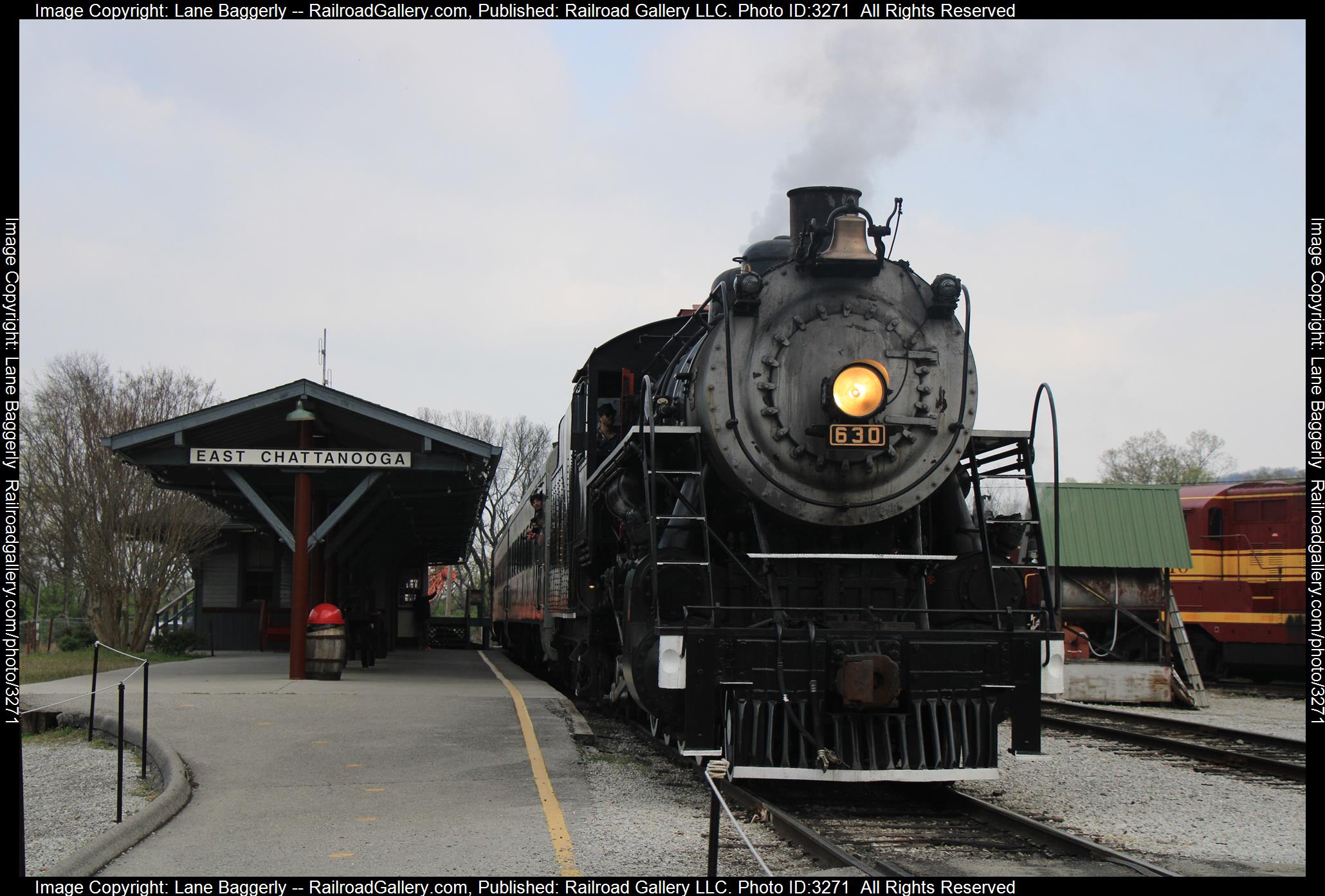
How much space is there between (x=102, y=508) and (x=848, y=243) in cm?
2071

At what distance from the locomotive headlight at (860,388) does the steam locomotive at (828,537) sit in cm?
1

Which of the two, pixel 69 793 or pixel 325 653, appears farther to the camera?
pixel 325 653

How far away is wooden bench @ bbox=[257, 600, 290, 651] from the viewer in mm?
23969

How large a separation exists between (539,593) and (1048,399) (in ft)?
28.3

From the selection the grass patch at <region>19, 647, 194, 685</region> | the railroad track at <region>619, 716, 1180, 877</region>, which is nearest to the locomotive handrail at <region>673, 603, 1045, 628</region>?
the railroad track at <region>619, 716, 1180, 877</region>

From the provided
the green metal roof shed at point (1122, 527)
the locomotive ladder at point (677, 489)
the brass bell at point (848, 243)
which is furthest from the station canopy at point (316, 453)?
the green metal roof shed at point (1122, 527)

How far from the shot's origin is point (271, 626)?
1025 inches

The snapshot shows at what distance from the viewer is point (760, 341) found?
7.48 metres

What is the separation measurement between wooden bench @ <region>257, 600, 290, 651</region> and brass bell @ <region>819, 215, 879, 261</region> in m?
18.8

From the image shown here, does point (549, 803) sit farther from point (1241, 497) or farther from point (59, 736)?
point (1241, 497)

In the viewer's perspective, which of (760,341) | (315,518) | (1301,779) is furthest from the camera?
(315,518)

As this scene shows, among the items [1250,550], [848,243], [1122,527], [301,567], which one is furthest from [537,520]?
[1250,550]
